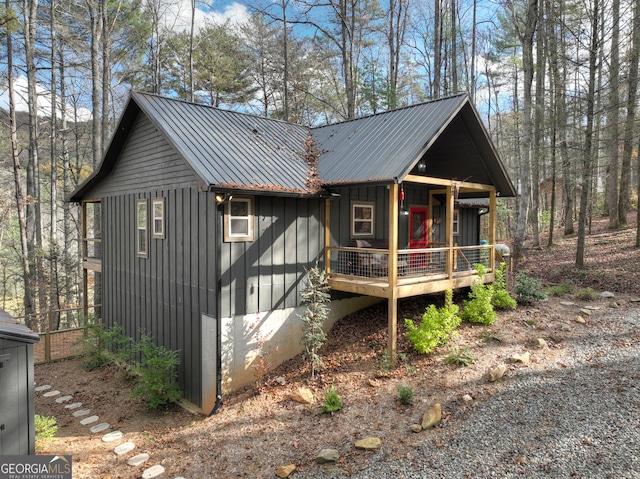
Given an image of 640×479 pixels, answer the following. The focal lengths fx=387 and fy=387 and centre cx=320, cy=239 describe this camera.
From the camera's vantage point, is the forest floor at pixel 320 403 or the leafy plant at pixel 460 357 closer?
the forest floor at pixel 320 403

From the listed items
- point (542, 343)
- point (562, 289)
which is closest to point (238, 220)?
point (542, 343)

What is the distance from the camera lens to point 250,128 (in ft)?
35.0

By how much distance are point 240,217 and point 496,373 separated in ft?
18.7

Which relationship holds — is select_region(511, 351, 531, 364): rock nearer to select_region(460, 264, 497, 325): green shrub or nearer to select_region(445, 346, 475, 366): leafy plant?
select_region(445, 346, 475, 366): leafy plant

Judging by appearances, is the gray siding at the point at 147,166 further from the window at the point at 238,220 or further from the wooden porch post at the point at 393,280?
the wooden porch post at the point at 393,280

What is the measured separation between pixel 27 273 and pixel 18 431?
12.9 metres

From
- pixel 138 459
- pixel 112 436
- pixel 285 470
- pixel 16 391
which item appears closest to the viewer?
pixel 16 391

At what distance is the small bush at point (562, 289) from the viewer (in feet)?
36.7

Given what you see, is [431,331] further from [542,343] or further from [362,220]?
[362,220]

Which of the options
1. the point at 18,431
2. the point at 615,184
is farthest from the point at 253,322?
the point at 615,184

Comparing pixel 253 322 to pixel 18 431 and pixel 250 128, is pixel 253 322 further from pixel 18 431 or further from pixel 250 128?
pixel 250 128

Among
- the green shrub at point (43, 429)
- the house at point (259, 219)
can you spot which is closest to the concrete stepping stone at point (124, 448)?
the green shrub at point (43, 429)

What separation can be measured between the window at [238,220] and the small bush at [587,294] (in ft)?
29.9

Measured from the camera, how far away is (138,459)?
6.41 meters
